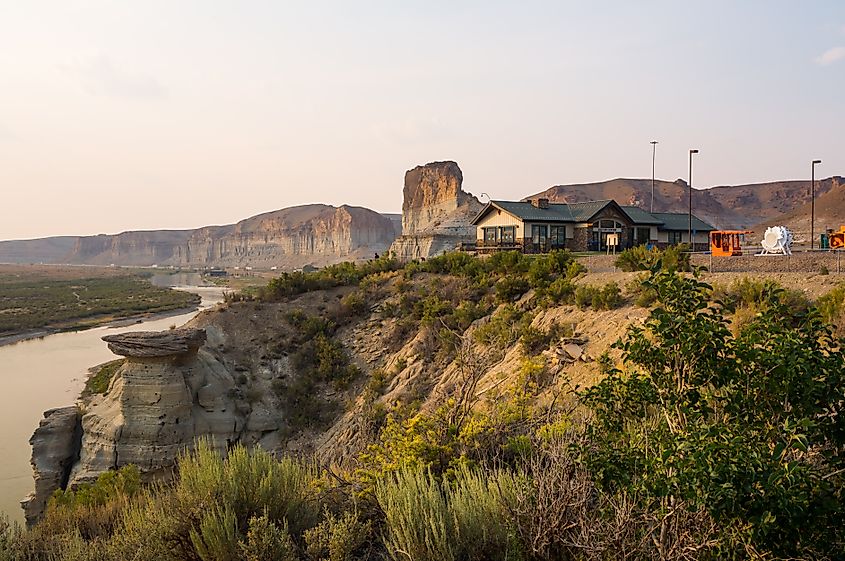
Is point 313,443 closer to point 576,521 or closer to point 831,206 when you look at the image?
point 576,521

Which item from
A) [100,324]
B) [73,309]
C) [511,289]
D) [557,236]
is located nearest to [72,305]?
[73,309]

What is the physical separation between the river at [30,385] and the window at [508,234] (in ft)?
75.1

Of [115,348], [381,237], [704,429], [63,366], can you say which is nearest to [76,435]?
[115,348]

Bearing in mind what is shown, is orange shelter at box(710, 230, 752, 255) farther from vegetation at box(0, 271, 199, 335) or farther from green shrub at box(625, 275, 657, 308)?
vegetation at box(0, 271, 199, 335)

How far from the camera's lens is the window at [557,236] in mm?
30078

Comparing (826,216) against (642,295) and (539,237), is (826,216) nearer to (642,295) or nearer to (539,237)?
(539,237)

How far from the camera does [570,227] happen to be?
1204 inches

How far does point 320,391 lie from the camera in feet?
65.0

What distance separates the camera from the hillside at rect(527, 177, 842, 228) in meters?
121

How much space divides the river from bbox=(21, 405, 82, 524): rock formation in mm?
779

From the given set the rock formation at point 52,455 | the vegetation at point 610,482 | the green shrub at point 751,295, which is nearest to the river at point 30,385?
the rock formation at point 52,455

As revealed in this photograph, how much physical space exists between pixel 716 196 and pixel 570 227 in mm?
127694

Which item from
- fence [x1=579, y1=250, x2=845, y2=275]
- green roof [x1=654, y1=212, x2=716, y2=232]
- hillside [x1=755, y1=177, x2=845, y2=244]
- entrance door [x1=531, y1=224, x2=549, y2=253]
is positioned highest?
hillside [x1=755, y1=177, x2=845, y2=244]

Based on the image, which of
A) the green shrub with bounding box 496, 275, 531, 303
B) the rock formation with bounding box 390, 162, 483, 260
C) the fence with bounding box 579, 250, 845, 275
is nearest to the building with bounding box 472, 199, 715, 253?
the green shrub with bounding box 496, 275, 531, 303
